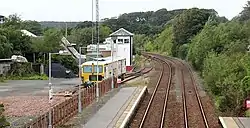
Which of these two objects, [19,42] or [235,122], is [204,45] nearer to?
[19,42]

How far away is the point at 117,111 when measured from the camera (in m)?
25.1

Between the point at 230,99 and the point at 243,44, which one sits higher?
the point at 243,44

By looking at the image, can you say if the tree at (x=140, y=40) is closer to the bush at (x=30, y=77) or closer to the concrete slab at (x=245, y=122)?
the bush at (x=30, y=77)

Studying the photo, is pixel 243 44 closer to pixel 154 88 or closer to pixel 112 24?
pixel 154 88

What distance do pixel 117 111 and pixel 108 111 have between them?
18.2 inches

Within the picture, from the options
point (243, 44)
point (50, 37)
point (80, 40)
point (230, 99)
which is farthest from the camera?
point (80, 40)

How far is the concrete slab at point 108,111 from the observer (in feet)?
69.1

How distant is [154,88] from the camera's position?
133 feet

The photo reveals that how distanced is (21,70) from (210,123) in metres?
31.2

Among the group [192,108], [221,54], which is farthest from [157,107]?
[221,54]

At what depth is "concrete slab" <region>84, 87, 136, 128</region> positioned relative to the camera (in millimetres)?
21048

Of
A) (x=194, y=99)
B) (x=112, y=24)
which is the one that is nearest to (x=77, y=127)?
(x=194, y=99)

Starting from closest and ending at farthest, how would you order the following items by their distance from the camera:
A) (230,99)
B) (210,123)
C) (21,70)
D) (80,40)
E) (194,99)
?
(210,123), (230,99), (194,99), (21,70), (80,40)

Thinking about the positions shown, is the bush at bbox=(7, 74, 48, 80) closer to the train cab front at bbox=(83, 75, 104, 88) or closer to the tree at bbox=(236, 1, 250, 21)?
the train cab front at bbox=(83, 75, 104, 88)
